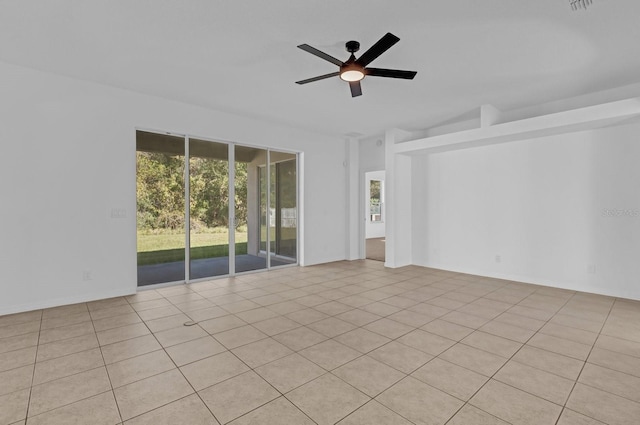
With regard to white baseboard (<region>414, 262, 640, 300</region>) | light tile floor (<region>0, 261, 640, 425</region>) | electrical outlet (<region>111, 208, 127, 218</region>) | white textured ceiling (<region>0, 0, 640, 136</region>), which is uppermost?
white textured ceiling (<region>0, 0, 640, 136</region>)

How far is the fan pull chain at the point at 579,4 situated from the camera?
250cm

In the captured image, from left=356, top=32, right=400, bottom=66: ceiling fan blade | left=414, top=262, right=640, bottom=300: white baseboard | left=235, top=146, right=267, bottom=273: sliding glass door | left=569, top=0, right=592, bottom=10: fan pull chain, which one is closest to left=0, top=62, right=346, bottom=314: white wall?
left=235, top=146, right=267, bottom=273: sliding glass door

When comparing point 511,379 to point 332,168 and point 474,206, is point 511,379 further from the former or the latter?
point 332,168

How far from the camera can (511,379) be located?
91.6 inches

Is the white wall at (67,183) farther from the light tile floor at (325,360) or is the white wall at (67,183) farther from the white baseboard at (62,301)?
the light tile floor at (325,360)

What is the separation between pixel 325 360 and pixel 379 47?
109 inches

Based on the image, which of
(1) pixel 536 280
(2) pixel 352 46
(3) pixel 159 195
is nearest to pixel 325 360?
(2) pixel 352 46

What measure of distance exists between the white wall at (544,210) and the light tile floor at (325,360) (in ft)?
2.31

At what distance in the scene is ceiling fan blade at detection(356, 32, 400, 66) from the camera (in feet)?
8.25

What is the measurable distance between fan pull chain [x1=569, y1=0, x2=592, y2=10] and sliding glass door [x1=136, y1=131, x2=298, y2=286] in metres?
4.88

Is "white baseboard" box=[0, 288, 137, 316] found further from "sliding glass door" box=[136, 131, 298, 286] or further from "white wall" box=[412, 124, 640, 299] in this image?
"white wall" box=[412, 124, 640, 299]

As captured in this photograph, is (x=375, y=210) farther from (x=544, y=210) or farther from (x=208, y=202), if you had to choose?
(x=208, y=202)

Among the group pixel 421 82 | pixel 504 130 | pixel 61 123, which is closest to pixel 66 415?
pixel 61 123

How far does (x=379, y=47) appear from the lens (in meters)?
2.71
